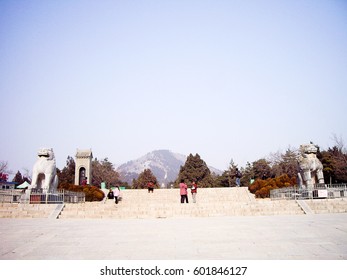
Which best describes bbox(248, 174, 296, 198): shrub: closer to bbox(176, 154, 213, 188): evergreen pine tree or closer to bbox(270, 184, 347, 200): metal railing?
bbox(270, 184, 347, 200): metal railing

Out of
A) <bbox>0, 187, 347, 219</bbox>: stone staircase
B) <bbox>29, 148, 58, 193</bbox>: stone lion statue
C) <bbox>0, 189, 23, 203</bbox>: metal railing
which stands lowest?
<bbox>0, 187, 347, 219</bbox>: stone staircase

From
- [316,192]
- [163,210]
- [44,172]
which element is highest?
[44,172]

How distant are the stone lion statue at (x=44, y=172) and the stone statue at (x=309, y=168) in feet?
44.2

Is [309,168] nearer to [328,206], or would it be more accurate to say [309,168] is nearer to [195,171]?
[328,206]

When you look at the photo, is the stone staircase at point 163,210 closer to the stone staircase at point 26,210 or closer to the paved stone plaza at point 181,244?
the stone staircase at point 26,210

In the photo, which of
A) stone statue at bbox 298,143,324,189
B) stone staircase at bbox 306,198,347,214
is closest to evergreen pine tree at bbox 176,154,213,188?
stone statue at bbox 298,143,324,189

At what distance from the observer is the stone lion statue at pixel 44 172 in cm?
1421

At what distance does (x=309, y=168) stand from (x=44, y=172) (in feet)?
46.3

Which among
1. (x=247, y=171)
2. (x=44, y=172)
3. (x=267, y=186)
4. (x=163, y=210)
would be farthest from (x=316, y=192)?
(x=247, y=171)

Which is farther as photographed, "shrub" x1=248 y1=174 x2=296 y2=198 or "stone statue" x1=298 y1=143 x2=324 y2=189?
"shrub" x1=248 y1=174 x2=296 y2=198

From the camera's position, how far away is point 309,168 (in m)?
15.2

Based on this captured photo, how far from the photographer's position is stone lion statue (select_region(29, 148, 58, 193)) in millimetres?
14211

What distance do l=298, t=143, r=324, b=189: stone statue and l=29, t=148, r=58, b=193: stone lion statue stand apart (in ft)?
44.2
